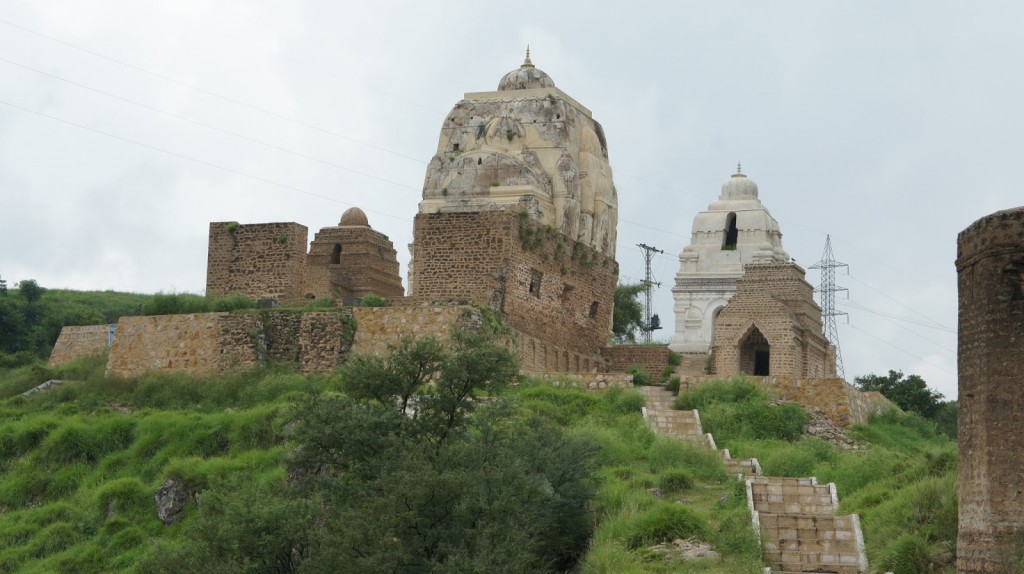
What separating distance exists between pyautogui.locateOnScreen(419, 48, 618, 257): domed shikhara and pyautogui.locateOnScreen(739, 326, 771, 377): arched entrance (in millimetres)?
3107

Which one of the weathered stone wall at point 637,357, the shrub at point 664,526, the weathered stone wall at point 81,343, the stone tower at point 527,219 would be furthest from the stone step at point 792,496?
the weathered stone wall at point 81,343

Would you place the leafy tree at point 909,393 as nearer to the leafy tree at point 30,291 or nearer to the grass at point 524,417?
the grass at point 524,417

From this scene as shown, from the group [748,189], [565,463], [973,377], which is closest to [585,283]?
[565,463]

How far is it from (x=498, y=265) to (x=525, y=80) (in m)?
5.62

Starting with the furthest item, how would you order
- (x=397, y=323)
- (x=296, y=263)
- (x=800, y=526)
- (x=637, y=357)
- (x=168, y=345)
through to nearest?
(x=637, y=357), (x=296, y=263), (x=168, y=345), (x=397, y=323), (x=800, y=526)

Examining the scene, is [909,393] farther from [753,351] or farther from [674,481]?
[674,481]

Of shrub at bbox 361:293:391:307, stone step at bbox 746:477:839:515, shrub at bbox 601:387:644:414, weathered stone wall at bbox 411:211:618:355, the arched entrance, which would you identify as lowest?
stone step at bbox 746:477:839:515

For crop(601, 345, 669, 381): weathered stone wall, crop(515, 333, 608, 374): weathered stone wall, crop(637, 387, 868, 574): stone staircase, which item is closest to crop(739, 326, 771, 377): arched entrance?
crop(601, 345, 669, 381): weathered stone wall

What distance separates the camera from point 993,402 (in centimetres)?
1747

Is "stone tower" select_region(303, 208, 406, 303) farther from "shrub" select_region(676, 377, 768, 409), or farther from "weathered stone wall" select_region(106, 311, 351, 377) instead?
"shrub" select_region(676, 377, 768, 409)

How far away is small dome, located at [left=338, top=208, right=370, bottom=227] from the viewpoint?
1391 inches

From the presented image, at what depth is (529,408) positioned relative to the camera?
27.5 m

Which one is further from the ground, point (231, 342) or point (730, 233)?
point (730, 233)

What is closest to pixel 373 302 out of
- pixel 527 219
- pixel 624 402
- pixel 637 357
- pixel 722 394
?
pixel 527 219
